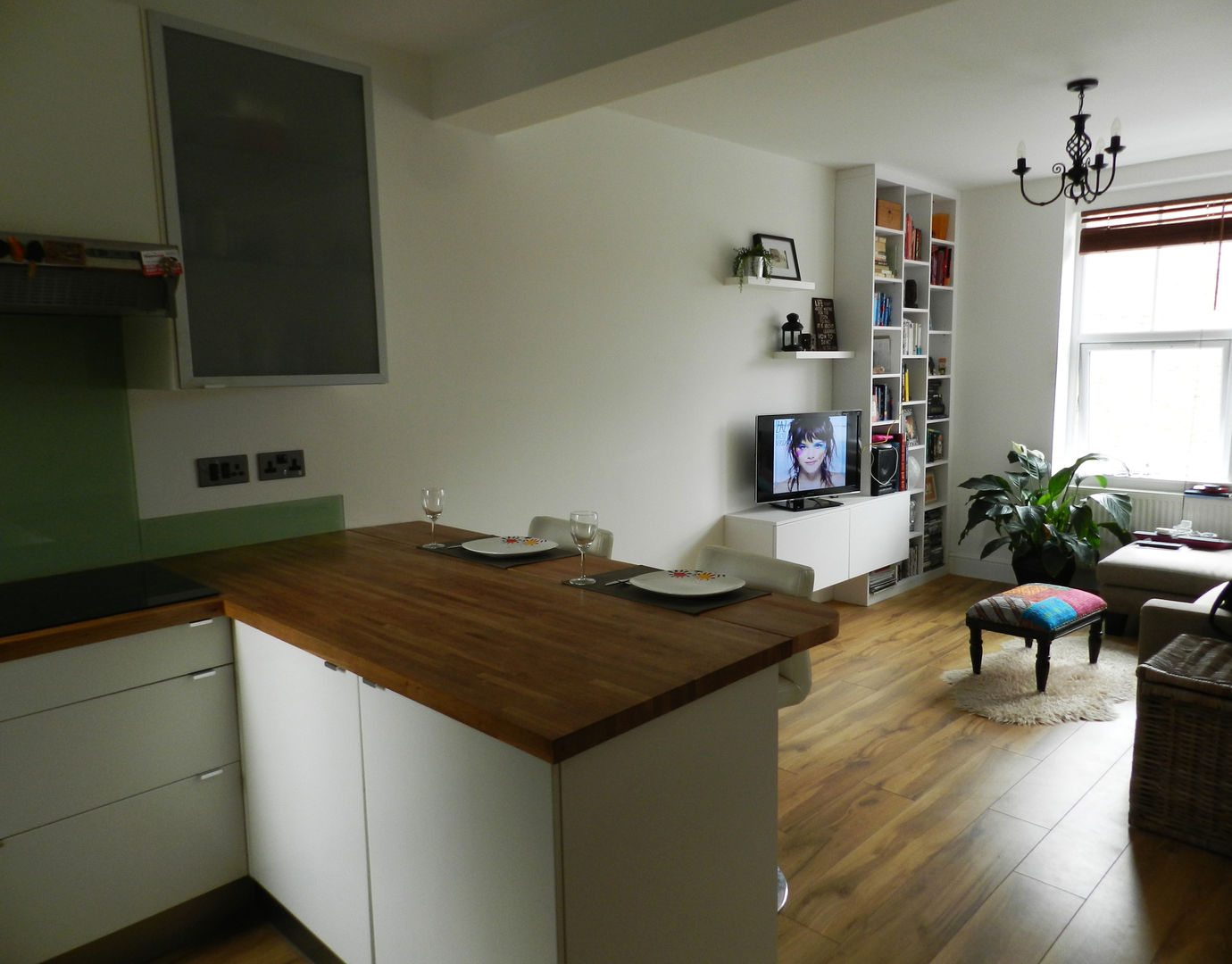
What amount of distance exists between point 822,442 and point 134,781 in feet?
12.6

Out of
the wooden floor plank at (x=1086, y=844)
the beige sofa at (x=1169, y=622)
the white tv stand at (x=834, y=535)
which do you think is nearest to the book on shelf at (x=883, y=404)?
the white tv stand at (x=834, y=535)

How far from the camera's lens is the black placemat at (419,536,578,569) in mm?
2436

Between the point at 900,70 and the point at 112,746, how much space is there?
3.46 metres

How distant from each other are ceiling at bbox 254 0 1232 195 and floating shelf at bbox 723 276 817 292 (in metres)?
0.70

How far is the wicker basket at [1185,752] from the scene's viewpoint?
247 centimetres

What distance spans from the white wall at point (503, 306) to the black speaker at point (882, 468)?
659 millimetres

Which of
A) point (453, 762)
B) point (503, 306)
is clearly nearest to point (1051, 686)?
point (503, 306)

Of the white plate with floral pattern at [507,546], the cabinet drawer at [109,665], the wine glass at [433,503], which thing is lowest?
the cabinet drawer at [109,665]

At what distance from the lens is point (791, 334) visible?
15.8 feet

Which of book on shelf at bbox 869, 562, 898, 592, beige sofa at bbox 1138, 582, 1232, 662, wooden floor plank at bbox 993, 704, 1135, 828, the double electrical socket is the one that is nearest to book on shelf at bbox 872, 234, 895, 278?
book on shelf at bbox 869, 562, 898, 592

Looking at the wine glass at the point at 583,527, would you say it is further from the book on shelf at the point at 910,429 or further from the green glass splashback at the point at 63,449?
the book on shelf at the point at 910,429

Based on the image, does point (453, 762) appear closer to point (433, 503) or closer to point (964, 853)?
point (433, 503)

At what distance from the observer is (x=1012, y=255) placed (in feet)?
18.3

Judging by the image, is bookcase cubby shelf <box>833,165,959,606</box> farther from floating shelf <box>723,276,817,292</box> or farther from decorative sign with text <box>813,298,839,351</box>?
floating shelf <box>723,276,817,292</box>
